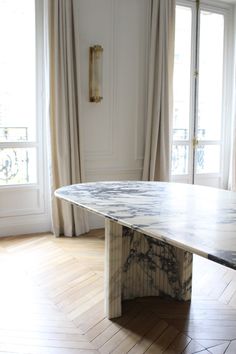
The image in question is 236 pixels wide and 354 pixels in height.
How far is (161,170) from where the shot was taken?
4711 millimetres

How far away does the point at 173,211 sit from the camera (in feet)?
6.36

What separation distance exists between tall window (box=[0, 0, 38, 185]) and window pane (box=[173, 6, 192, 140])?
6.01 ft

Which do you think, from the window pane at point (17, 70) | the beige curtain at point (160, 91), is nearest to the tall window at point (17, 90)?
the window pane at point (17, 70)

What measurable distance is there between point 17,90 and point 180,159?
225 cm

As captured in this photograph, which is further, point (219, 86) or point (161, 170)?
point (219, 86)

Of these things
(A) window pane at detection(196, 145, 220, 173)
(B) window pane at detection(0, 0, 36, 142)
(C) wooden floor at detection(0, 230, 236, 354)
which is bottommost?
(C) wooden floor at detection(0, 230, 236, 354)

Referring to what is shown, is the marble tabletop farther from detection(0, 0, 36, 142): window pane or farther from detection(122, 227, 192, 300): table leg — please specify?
detection(0, 0, 36, 142): window pane

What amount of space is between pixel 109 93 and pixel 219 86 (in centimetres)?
177

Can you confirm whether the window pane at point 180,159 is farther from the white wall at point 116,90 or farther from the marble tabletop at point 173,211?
the marble tabletop at point 173,211

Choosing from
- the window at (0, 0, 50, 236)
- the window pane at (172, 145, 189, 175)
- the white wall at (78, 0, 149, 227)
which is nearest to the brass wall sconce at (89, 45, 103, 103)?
the white wall at (78, 0, 149, 227)

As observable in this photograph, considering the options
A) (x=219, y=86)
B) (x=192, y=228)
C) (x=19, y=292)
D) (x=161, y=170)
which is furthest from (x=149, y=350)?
(x=219, y=86)

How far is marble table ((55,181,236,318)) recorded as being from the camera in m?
1.55

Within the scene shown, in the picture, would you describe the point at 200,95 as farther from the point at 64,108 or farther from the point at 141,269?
the point at 141,269

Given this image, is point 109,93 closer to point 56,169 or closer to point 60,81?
point 60,81
